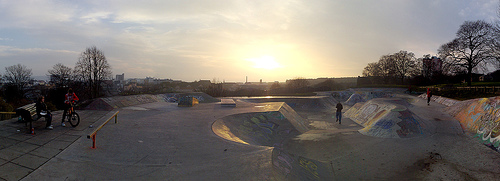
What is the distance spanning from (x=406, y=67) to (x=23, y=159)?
7734 centimetres

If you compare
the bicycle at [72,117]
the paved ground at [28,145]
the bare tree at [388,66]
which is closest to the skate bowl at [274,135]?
the paved ground at [28,145]

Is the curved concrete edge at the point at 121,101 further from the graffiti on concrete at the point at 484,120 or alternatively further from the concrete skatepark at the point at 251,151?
the graffiti on concrete at the point at 484,120

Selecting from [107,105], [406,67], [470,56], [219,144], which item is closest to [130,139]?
[219,144]

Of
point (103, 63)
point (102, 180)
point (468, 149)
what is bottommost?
point (468, 149)

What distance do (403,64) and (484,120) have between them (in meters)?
62.0

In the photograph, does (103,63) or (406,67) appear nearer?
(103,63)

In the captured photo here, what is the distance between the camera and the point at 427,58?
2418 inches

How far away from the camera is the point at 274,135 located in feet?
37.8

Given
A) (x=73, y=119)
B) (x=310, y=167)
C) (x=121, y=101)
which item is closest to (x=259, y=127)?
(x=310, y=167)

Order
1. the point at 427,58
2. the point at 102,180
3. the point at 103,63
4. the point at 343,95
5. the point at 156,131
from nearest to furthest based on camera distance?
the point at 102,180 → the point at 156,131 → the point at 103,63 → the point at 343,95 → the point at 427,58

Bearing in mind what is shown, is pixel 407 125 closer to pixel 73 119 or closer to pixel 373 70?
pixel 73 119

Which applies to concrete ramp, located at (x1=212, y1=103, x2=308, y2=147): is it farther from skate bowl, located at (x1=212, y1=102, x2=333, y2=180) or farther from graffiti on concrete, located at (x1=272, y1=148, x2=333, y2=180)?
graffiti on concrete, located at (x1=272, y1=148, x2=333, y2=180)

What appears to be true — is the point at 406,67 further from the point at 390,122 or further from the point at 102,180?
the point at 102,180

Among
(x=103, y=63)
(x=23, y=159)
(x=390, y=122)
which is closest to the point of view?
(x=23, y=159)
